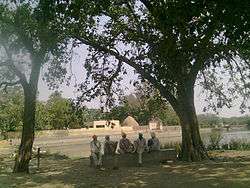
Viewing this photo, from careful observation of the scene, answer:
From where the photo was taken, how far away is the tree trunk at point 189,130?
22.0 metres

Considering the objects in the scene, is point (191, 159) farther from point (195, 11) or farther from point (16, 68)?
point (195, 11)

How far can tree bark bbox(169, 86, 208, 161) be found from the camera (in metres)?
22.0

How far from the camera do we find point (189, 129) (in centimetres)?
2256

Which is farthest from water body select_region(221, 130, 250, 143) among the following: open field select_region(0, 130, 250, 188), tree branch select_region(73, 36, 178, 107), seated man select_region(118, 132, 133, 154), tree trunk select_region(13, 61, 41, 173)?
tree trunk select_region(13, 61, 41, 173)

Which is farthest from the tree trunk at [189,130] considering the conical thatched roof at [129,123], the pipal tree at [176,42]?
the conical thatched roof at [129,123]

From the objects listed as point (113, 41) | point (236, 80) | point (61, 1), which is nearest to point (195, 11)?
point (61, 1)

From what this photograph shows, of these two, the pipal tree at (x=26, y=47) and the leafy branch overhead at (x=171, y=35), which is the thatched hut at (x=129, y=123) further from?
the pipal tree at (x=26, y=47)

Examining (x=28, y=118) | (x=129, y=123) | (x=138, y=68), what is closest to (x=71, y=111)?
(x=138, y=68)

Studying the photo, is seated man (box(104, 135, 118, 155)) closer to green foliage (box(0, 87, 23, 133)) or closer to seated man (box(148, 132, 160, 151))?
seated man (box(148, 132, 160, 151))

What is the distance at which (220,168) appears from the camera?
17797 millimetres

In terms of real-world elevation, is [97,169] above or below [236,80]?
below

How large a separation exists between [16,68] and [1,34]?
1665 mm

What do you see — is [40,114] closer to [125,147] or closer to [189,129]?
[189,129]

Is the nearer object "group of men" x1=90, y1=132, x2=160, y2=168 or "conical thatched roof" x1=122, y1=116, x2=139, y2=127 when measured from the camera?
"group of men" x1=90, y1=132, x2=160, y2=168
